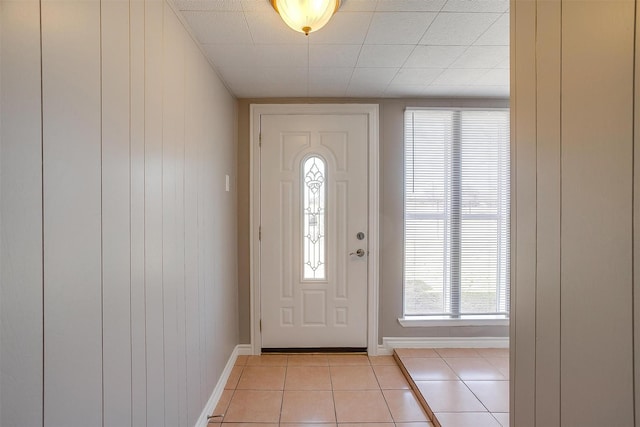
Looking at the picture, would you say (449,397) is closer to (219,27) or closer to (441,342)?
(441,342)

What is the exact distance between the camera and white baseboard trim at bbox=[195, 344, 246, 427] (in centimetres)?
189

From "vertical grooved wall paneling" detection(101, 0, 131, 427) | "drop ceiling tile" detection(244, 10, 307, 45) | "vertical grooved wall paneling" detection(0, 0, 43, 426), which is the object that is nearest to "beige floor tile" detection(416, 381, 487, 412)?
"vertical grooved wall paneling" detection(101, 0, 131, 427)

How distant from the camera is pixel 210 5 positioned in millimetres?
1487

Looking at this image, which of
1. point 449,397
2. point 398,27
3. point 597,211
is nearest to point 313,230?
point 449,397

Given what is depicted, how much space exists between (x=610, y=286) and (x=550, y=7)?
73cm

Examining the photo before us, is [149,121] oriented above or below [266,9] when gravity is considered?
below

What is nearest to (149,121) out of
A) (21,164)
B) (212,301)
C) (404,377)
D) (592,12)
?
(21,164)

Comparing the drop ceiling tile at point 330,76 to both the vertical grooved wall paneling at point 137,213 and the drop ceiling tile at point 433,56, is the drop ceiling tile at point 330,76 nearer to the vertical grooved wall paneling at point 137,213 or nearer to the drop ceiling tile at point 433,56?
the drop ceiling tile at point 433,56

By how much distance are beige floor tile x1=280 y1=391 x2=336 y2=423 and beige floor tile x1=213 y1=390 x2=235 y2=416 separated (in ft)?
1.19

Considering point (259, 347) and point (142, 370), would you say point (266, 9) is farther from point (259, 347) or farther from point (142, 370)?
point (259, 347)

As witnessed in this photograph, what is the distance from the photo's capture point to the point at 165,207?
1438 mm

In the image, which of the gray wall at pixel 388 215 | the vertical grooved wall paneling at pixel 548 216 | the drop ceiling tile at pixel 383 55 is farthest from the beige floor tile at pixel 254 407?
the drop ceiling tile at pixel 383 55

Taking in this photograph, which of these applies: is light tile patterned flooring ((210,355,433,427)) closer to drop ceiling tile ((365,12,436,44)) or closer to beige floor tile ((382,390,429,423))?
beige floor tile ((382,390,429,423))

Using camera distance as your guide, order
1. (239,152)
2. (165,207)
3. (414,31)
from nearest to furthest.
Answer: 1. (165,207)
2. (414,31)
3. (239,152)
